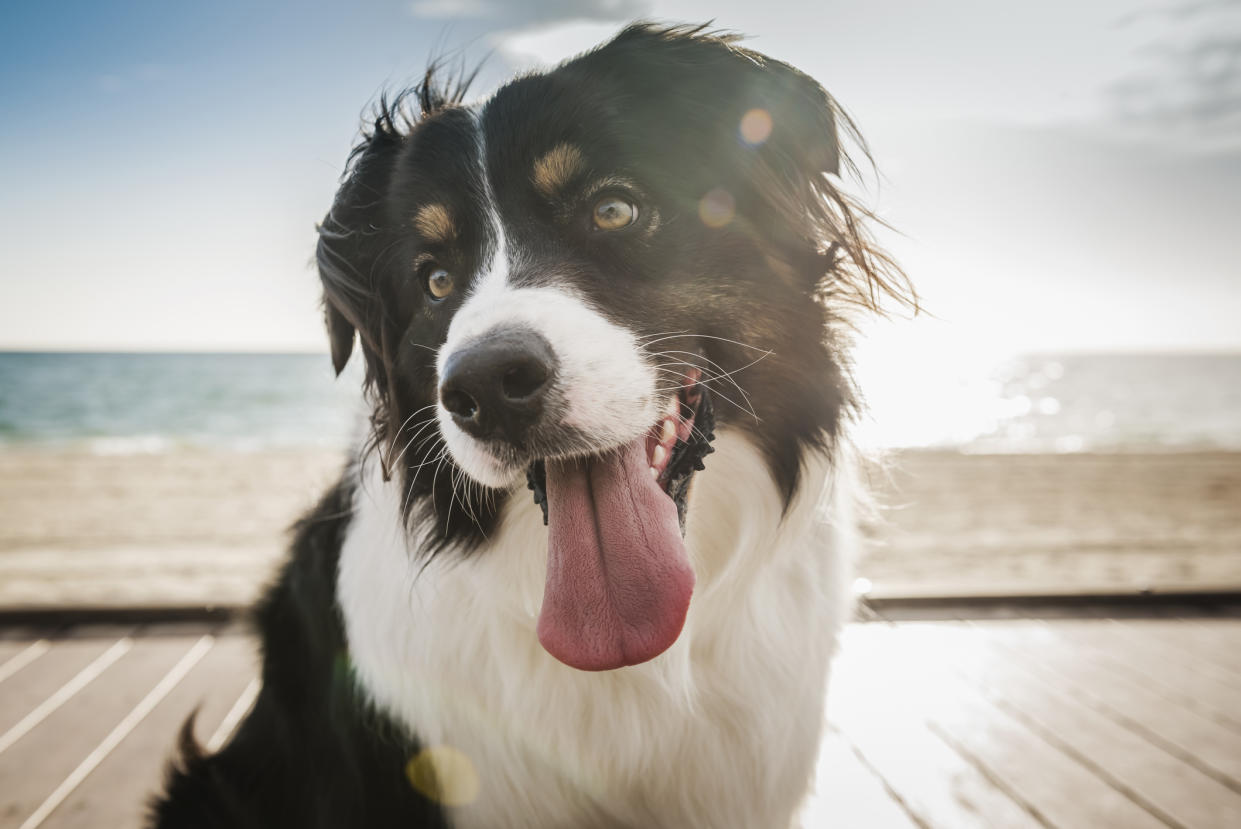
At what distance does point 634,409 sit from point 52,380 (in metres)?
46.6

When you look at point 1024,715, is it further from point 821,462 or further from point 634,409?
point 634,409

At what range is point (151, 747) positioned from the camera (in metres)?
2.55

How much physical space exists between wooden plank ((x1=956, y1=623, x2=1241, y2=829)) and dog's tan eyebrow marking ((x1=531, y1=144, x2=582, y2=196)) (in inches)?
97.0

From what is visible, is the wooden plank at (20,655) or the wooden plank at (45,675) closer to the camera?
the wooden plank at (45,675)

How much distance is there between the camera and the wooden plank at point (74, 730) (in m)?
2.30

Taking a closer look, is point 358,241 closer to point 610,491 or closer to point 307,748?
point 610,491

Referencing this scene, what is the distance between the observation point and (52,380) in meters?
37.8

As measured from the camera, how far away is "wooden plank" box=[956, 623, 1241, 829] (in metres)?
2.21

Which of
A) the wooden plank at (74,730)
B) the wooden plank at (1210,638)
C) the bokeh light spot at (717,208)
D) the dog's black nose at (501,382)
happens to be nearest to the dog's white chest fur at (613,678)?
the dog's black nose at (501,382)

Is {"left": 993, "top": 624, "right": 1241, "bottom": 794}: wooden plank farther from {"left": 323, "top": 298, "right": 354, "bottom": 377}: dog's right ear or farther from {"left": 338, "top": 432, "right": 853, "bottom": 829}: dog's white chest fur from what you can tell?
{"left": 323, "top": 298, "right": 354, "bottom": 377}: dog's right ear

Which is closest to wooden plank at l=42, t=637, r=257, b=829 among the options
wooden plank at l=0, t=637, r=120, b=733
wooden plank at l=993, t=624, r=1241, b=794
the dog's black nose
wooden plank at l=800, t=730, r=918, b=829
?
wooden plank at l=0, t=637, r=120, b=733

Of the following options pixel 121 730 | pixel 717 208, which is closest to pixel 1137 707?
pixel 717 208

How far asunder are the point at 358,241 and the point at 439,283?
1.26ft

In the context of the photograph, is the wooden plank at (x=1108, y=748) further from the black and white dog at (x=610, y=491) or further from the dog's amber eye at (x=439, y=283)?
the dog's amber eye at (x=439, y=283)
